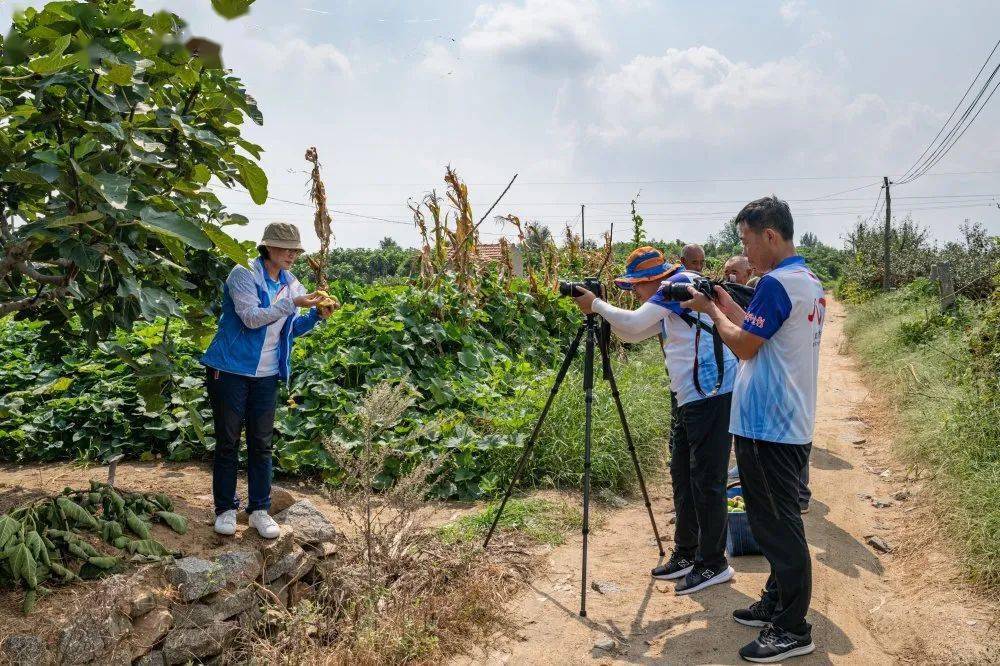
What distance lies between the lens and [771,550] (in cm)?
308

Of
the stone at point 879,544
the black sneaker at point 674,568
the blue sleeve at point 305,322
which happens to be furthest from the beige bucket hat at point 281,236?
the stone at point 879,544

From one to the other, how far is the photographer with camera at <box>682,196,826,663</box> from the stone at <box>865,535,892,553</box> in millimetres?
1729

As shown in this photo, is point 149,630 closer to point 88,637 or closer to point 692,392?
point 88,637

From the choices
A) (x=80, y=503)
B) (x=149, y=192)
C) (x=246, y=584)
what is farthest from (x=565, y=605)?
(x=149, y=192)

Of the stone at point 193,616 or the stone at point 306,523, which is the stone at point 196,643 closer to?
the stone at point 193,616

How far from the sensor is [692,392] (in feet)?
12.2

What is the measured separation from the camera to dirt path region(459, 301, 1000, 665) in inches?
129

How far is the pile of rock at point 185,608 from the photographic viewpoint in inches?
110

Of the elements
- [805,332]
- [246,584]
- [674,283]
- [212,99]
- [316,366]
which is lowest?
[246,584]

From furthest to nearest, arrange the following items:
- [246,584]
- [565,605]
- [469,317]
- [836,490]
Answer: [469,317]
[836,490]
[565,605]
[246,584]

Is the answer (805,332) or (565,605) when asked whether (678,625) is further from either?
(805,332)

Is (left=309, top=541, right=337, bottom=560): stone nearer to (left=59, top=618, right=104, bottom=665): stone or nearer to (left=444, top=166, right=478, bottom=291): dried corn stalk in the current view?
(left=59, top=618, right=104, bottom=665): stone

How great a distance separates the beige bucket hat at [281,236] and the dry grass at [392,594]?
91 centimetres

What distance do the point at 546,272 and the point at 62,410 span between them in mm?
6934
